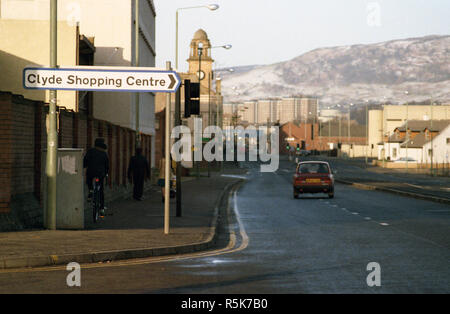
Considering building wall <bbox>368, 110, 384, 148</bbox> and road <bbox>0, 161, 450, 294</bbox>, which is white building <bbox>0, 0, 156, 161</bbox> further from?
building wall <bbox>368, 110, 384, 148</bbox>

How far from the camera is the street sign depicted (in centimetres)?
1474

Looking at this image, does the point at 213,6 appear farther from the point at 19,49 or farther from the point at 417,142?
the point at 417,142

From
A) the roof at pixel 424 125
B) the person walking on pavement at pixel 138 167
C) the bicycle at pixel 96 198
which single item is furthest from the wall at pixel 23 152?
the roof at pixel 424 125

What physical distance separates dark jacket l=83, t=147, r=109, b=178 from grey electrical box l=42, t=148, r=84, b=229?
1.77 metres

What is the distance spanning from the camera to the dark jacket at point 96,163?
18.3m

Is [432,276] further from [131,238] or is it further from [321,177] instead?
[321,177]

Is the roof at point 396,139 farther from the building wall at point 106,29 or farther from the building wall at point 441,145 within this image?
Result: the building wall at point 106,29

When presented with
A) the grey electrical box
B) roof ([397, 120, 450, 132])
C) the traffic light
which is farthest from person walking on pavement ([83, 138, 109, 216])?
roof ([397, 120, 450, 132])

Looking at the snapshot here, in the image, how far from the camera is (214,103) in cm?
12362

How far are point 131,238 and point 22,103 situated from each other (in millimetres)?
Result: 4069

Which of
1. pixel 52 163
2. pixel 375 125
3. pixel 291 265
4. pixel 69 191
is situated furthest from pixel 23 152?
pixel 375 125

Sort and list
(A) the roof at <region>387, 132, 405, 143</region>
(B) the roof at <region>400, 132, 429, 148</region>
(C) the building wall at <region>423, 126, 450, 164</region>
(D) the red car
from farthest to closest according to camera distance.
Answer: (A) the roof at <region>387, 132, 405, 143</region>
(B) the roof at <region>400, 132, 429, 148</region>
(C) the building wall at <region>423, 126, 450, 164</region>
(D) the red car

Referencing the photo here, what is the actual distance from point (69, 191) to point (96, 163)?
220 centimetres

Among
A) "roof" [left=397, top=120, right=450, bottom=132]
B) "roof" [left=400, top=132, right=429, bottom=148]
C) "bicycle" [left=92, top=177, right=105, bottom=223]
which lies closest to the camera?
"bicycle" [left=92, top=177, right=105, bottom=223]
